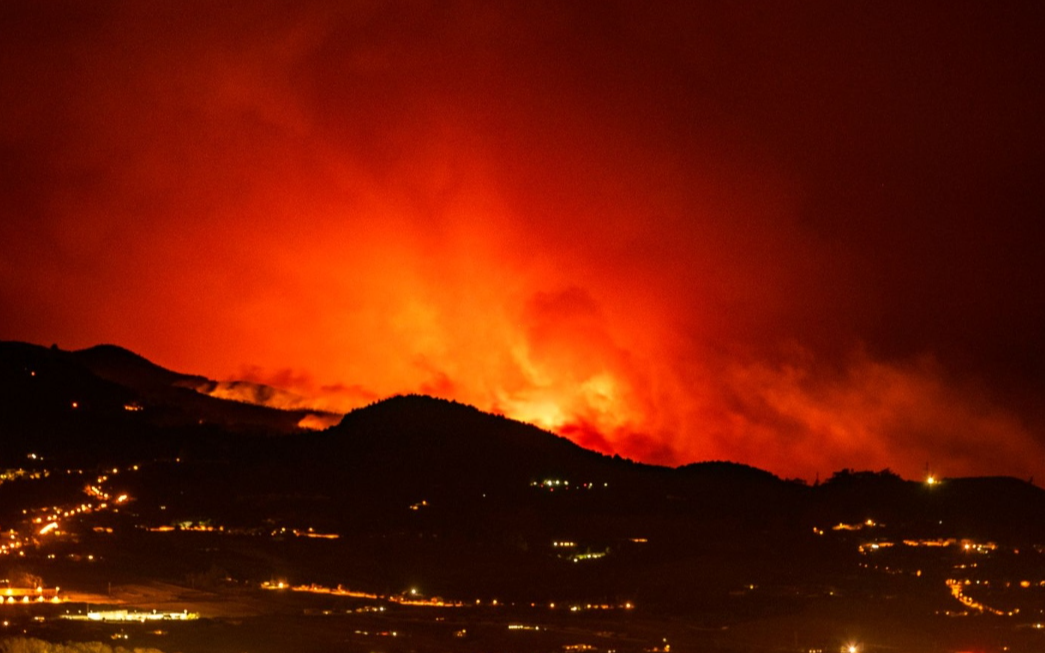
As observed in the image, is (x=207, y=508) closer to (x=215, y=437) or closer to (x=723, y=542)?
(x=215, y=437)

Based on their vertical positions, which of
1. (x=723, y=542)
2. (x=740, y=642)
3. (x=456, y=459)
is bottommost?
(x=740, y=642)

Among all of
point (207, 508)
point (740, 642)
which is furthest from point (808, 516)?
point (207, 508)

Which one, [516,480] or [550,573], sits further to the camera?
[516,480]

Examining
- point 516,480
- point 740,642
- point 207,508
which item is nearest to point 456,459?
point 516,480

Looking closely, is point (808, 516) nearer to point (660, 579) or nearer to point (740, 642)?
point (660, 579)

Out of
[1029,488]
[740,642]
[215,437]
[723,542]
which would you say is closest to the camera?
[740,642]

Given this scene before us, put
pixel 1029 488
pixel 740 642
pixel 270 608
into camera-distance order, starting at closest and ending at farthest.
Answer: pixel 740 642 → pixel 270 608 → pixel 1029 488

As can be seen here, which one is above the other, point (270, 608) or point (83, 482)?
point (83, 482)
